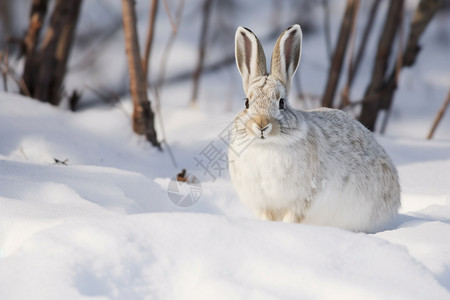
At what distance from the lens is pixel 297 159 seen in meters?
2.73

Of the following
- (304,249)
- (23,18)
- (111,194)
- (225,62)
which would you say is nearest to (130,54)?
(111,194)

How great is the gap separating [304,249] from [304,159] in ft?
2.52

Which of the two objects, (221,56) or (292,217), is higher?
(292,217)

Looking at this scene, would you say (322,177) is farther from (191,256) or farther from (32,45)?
(32,45)

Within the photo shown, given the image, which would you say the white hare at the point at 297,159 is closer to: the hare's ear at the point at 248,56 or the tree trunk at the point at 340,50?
the hare's ear at the point at 248,56

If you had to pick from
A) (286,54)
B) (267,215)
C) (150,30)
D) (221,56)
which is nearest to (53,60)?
(150,30)

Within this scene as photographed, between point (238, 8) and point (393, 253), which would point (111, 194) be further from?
point (238, 8)

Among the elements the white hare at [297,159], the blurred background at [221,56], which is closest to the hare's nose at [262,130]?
the white hare at [297,159]

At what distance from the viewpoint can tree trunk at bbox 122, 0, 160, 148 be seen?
4.19 m

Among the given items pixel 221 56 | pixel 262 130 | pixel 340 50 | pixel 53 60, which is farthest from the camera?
pixel 221 56

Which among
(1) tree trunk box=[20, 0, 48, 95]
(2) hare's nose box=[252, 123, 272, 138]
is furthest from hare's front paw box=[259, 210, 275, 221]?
(1) tree trunk box=[20, 0, 48, 95]

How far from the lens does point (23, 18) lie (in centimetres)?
852
